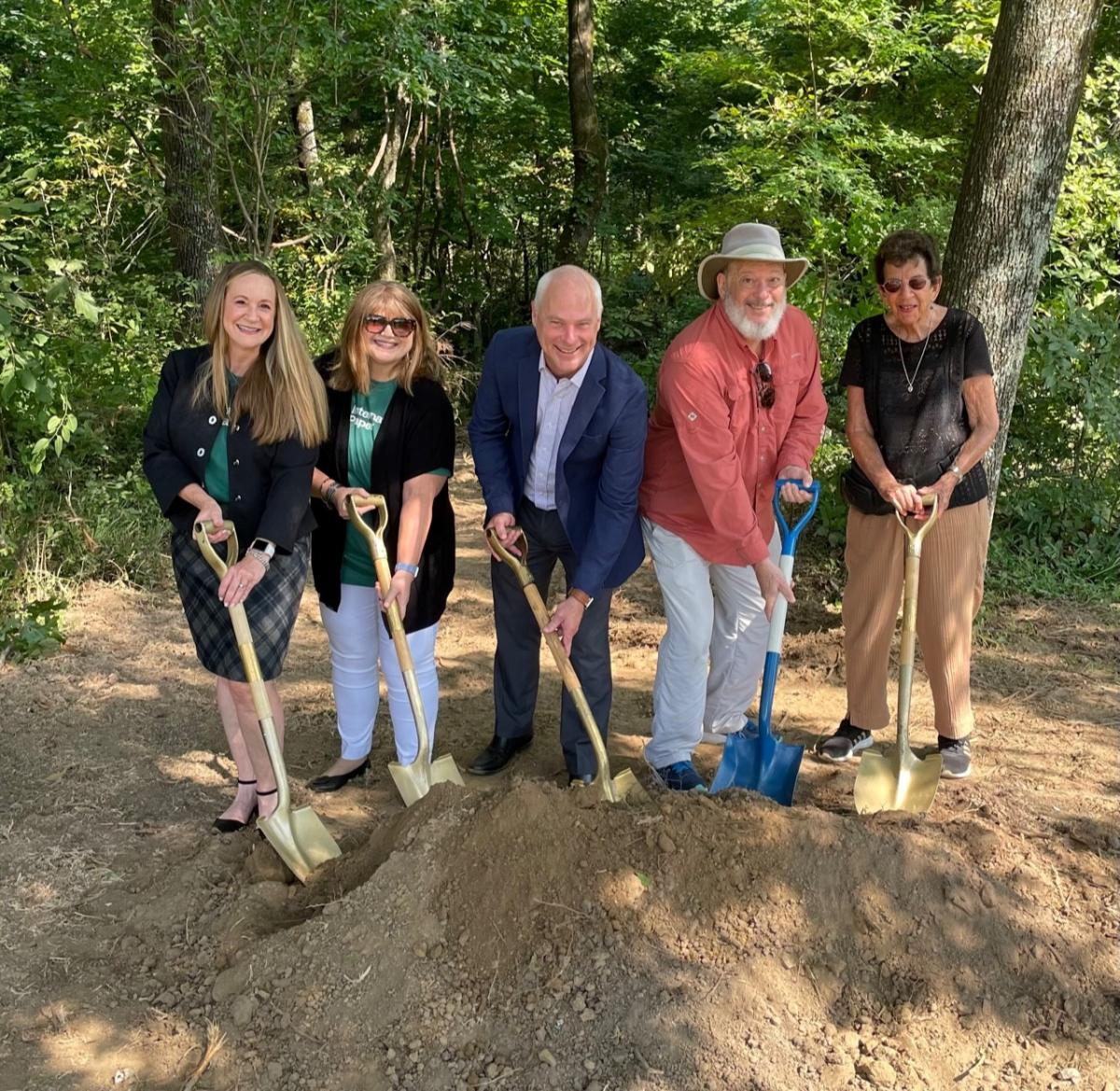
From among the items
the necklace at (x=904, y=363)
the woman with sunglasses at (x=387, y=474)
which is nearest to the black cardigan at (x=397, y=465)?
the woman with sunglasses at (x=387, y=474)

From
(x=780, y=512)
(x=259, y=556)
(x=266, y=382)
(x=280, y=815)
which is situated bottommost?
(x=280, y=815)

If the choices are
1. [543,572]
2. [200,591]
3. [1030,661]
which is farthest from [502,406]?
[1030,661]

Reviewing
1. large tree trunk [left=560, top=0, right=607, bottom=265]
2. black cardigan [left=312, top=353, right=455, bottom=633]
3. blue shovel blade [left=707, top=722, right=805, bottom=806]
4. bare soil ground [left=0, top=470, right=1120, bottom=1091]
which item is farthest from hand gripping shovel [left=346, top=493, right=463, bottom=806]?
large tree trunk [left=560, top=0, right=607, bottom=265]

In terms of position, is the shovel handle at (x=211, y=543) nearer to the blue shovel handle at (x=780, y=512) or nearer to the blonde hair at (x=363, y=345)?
the blonde hair at (x=363, y=345)

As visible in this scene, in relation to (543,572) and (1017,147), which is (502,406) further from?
(1017,147)

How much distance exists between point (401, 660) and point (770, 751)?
1394 mm

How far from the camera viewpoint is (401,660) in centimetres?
341

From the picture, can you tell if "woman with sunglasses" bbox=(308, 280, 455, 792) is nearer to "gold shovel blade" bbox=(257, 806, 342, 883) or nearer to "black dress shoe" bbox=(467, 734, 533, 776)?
"black dress shoe" bbox=(467, 734, 533, 776)

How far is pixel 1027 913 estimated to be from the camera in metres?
2.94

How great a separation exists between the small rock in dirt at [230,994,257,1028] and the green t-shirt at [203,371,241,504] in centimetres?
150

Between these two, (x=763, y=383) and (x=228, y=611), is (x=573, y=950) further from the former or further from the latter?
(x=763, y=383)

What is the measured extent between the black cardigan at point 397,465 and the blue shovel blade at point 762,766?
4.00 ft

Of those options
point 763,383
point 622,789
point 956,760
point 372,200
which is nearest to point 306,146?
point 372,200

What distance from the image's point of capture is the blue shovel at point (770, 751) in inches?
144
